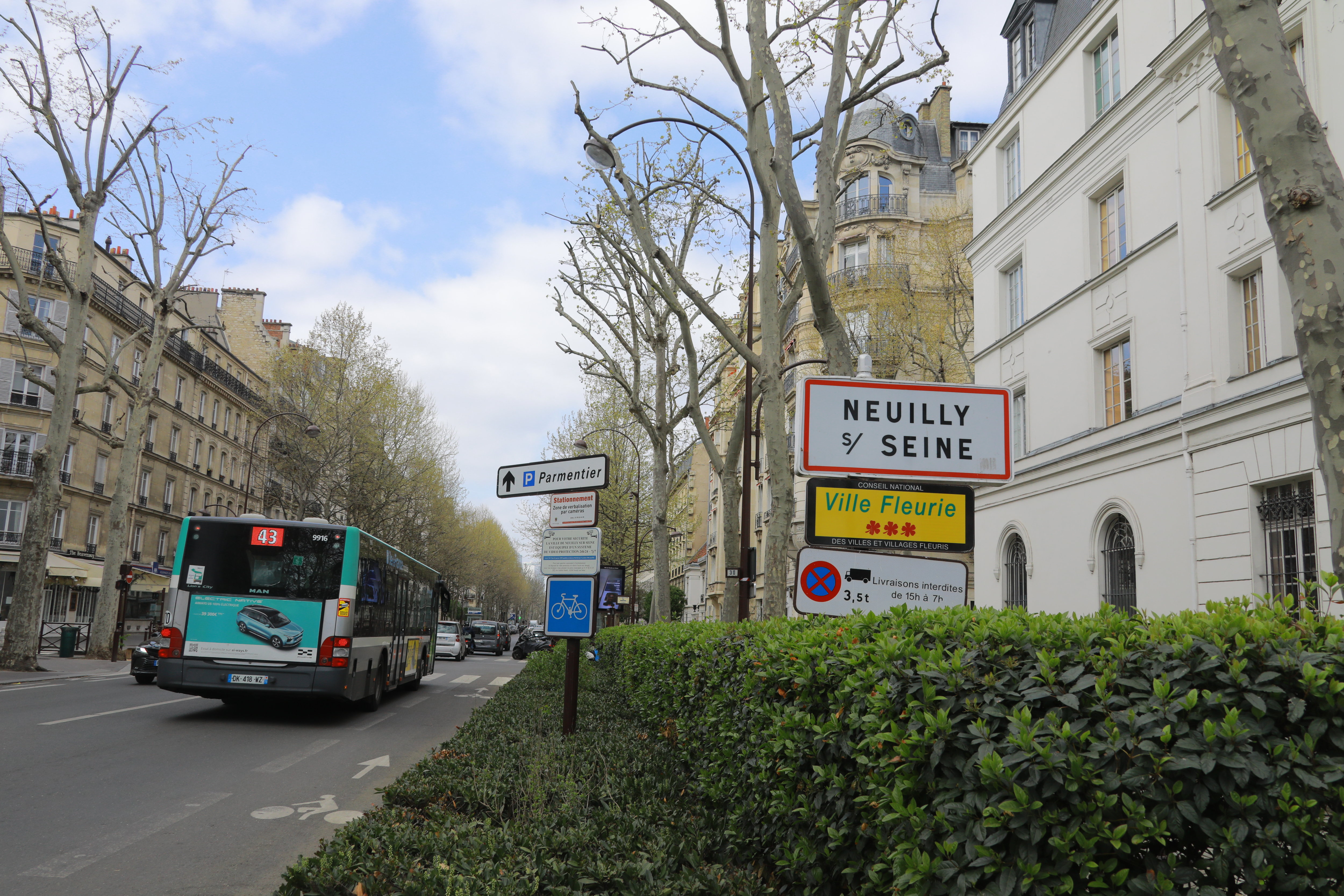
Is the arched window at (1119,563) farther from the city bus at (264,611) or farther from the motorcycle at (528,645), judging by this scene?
the motorcycle at (528,645)

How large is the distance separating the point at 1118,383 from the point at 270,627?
16862 millimetres

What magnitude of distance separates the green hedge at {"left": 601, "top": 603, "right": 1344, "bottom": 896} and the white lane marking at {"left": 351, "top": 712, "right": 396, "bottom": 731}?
12.0 m

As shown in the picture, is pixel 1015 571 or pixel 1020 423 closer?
pixel 1020 423

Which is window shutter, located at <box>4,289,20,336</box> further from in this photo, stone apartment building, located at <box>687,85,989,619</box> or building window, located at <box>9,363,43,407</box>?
stone apartment building, located at <box>687,85,989,619</box>

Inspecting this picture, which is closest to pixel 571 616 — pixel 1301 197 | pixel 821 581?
pixel 821 581

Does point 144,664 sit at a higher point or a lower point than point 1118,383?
lower

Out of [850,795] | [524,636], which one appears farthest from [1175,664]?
[524,636]

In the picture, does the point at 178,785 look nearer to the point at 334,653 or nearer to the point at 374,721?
the point at 334,653

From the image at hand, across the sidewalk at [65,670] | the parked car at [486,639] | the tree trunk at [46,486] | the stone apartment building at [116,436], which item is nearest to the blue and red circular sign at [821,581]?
the sidewalk at [65,670]

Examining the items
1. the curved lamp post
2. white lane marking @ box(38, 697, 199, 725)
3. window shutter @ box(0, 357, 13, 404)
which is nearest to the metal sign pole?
white lane marking @ box(38, 697, 199, 725)

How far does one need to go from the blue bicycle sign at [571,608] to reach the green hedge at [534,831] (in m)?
1.04

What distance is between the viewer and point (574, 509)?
9977mm

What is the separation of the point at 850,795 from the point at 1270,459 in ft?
47.0

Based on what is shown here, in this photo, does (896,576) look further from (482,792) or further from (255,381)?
(255,381)
